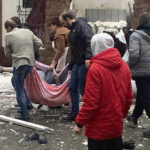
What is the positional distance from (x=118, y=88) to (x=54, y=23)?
3.56 m

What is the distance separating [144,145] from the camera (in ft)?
19.2

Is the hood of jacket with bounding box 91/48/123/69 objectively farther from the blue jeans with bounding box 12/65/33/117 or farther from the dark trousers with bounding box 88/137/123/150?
the blue jeans with bounding box 12/65/33/117

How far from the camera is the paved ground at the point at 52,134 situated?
5.74m

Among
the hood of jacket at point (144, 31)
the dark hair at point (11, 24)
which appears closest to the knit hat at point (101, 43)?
the hood of jacket at point (144, 31)

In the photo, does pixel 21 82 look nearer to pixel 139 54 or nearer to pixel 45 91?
pixel 45 91

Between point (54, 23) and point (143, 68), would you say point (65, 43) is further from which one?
point (143, 68)

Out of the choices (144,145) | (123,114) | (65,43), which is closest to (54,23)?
(65,43)

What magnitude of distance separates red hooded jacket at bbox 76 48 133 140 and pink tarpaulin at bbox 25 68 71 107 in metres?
3.26

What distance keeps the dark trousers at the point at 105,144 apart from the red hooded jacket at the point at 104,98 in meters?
0.06

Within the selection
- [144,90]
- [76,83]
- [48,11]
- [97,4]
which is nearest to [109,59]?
[144,90]

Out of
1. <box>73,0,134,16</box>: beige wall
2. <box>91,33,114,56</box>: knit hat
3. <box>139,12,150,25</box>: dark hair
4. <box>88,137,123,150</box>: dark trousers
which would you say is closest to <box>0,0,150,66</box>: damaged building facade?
A: <box>73,0,134,16</box>: beige wall

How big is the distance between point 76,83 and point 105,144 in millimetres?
2840

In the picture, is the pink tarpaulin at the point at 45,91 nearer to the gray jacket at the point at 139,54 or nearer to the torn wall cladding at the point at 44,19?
the gray jacket at the point at 139,54

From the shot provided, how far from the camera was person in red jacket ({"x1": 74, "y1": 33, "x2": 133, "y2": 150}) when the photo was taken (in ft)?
12.7
